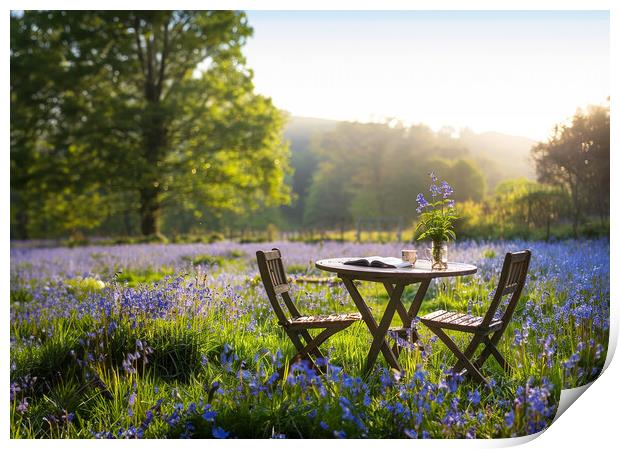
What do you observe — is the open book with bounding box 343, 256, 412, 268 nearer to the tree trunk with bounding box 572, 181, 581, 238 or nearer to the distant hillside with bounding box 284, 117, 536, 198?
the tree trunk with bounding box 572, 181, 581, 238

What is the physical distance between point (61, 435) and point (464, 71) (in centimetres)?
443

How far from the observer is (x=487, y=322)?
11.3 ft

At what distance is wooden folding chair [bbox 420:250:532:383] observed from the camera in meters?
3.38

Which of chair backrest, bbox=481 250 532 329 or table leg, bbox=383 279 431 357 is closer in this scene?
chair backrest, bbox=481 250 532 329

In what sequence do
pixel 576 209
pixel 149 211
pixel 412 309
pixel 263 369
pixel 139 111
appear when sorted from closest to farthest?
pixel 263 369 → pixel 412 309 → pixel 576 209 → pixel 139 111 → pixel 149 211

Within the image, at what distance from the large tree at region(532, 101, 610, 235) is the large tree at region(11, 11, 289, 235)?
661cm

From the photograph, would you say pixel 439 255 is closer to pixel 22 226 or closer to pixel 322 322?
pixel 322 322

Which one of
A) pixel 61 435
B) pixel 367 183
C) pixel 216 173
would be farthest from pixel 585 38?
pixel 367 183

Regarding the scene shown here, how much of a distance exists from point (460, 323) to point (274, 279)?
1195mm

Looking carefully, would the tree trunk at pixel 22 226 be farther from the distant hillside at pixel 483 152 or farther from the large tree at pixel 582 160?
the large tree at pixel 582 160

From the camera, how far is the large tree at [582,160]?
5059mm

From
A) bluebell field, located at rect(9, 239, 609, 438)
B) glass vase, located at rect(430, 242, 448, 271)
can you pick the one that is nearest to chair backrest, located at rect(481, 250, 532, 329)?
bluebell field, located at rect(9, 239, 609, 438)

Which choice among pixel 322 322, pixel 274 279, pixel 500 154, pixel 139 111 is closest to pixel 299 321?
pixel 322 322

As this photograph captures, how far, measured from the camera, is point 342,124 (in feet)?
67.7
